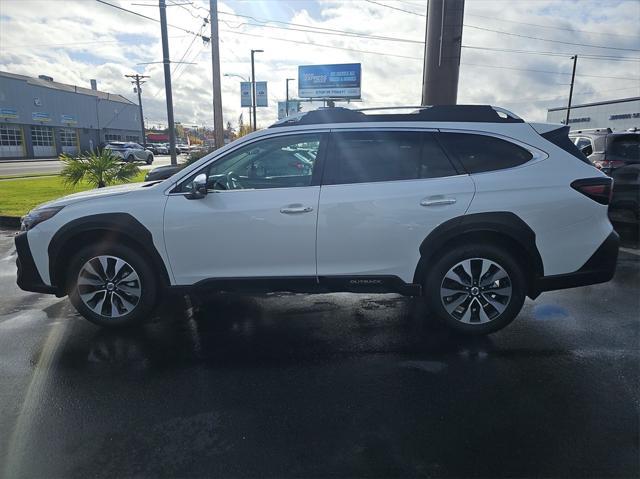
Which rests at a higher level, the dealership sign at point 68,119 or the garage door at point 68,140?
the dealership sign at point 68,119

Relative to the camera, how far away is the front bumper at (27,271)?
12.8 ft

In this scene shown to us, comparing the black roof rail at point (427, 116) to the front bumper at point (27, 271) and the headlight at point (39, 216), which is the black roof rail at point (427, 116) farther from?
the front bumper at point (27, 271)

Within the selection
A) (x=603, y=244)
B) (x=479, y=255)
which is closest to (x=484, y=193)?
(x=479, y=255)

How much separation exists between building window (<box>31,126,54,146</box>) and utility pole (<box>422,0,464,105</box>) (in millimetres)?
50143

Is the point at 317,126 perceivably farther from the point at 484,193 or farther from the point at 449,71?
the point at 449,71

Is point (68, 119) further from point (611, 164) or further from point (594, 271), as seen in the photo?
point (594, 271)

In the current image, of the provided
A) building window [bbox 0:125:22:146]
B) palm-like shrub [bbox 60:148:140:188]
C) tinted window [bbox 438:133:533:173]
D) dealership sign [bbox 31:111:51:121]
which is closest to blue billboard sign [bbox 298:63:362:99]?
dealership sign [bbox 31:111:51:121]

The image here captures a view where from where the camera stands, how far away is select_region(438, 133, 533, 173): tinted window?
373cm

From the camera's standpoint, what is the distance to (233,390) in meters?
3.07

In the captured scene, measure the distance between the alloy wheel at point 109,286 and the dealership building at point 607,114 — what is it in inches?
1842

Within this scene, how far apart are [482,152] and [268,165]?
6.26ft

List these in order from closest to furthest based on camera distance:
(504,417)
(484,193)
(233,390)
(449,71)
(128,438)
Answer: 1. (128,438)
2. (504,417)
3. (233,390)
4. (484,193)
5. (449,71)

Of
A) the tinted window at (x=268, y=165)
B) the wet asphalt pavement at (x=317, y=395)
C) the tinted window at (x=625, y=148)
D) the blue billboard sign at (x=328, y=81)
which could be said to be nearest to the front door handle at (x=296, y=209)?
the tinted window at (x=268, y=165)

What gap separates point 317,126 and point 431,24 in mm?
6644
